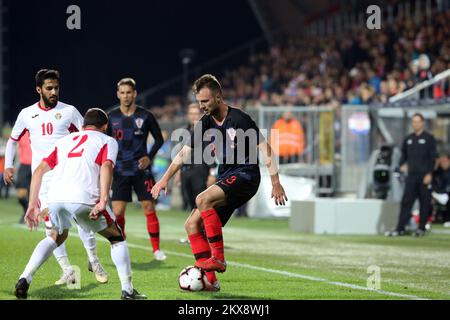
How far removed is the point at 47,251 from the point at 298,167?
15773mm

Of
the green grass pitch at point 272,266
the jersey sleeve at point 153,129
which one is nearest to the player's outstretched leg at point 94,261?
the green grass pitch at point 272,266

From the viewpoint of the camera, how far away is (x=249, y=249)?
15.6m

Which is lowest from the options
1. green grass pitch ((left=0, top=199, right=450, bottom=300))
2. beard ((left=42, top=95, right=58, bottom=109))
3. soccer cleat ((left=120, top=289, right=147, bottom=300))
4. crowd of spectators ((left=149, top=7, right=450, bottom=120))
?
green grass pitch ((left=0, top=199, right=450, bottom=300))

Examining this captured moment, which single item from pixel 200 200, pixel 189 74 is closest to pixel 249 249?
pixel 200 200

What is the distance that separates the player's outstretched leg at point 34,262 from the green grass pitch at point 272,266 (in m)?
0.25

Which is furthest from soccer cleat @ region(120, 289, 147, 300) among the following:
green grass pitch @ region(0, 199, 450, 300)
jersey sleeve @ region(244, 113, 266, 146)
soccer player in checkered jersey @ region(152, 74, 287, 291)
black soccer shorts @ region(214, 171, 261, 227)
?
jersey sleeve @ region(244, 113, 266, 146)

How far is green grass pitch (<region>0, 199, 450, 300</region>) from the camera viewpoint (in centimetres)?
1003

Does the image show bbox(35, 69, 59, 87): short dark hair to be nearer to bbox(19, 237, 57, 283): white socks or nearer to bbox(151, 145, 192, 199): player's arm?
bbox(151, 145, 192, 199): player's arm

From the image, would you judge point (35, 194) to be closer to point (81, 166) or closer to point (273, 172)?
point (81, 166)

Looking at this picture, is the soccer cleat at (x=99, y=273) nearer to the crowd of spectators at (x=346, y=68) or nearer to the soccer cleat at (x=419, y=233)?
the soccer cleat at (x=419, y=233)

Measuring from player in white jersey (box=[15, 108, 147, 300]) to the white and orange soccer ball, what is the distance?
0.76 metres

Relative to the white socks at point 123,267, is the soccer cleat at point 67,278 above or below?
below

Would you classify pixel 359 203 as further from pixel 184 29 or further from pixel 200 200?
pixel 184 29

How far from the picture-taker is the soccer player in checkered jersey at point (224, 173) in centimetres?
1001
